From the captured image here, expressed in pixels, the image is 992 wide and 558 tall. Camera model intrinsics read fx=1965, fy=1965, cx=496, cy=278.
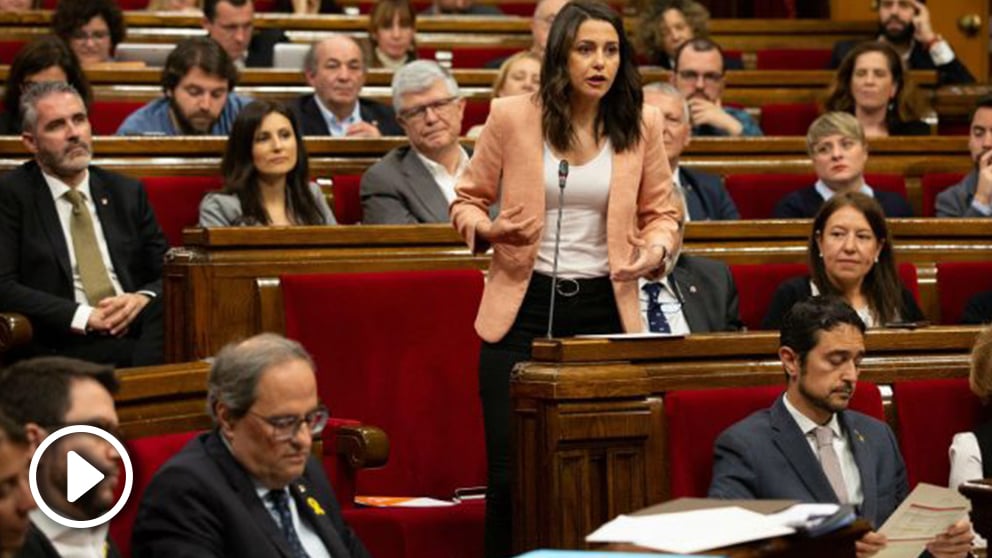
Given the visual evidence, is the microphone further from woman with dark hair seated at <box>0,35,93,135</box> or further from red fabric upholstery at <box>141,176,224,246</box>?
woman with dark hair seated at <box>0,35,93,135</box>

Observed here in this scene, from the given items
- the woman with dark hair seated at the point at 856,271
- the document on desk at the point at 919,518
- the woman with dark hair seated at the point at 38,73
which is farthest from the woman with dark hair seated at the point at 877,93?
the document on desk at the point at 919,518

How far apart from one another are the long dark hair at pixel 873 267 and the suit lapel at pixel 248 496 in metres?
1.43

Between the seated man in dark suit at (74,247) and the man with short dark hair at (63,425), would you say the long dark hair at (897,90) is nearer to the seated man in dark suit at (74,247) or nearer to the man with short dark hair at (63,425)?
the seated man in dark suit at (74,247)

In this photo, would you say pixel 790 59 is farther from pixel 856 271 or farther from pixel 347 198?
pixel 856 271

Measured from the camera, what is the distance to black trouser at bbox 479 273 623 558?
2.63 m

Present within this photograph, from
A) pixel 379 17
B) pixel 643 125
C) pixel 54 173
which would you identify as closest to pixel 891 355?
pixel 643 125

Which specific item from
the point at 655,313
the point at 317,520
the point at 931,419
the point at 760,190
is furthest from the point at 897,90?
the point at 317,520

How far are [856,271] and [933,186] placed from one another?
110 cm

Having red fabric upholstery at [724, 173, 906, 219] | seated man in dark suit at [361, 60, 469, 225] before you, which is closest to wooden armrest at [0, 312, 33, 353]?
seated man in dark suit at [361, 60, 469, 225]

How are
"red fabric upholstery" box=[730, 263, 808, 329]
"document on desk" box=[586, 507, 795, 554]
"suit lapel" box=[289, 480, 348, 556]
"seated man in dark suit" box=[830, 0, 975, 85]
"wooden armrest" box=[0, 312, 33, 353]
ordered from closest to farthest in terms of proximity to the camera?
"document on desk" box=[586, 507, 795, 554] < "suit lapel" box=[289, 480, 348, 556] < "wooden armrest" box=[0, 312, 33, 353] < "red fabric upholstery" box=[730, 263, 808, 329] < "seated man in dark suit" box=[830, 0, 975, 85]

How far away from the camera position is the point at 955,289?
3.46 metres

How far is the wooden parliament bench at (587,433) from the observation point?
97.3 inches
